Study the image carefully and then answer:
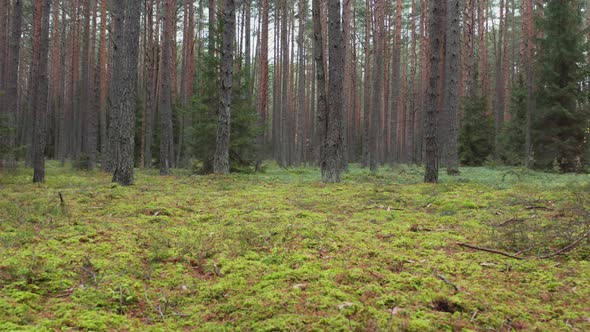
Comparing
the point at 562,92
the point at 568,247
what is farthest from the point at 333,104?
the point at 562,92

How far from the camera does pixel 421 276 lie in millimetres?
2842

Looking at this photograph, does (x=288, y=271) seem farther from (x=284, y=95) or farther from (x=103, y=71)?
(x=284, y=95)

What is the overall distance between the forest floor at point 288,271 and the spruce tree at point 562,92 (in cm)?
1112

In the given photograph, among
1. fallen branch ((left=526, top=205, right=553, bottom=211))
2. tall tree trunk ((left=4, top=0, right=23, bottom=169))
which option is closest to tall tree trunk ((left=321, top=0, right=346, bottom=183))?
fallen branch ((left=526, top=205, right=553, bottom=211))

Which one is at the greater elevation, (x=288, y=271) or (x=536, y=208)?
(x=536, y=208)

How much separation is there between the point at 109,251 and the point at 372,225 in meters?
2.83

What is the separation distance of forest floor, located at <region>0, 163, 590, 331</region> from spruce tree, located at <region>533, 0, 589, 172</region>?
11.1 metres

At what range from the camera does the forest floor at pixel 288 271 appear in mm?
2256

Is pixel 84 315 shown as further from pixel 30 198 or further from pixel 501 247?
pixel 30 198

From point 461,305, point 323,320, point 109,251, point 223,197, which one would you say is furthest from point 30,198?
point 461,305

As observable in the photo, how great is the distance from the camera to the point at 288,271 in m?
2.93

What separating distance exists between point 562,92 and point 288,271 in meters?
15.5

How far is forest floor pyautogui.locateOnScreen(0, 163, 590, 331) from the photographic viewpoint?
2.26 m

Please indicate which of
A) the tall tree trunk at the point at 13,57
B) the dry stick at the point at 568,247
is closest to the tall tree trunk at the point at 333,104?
the dry stick at the point at 568,247
